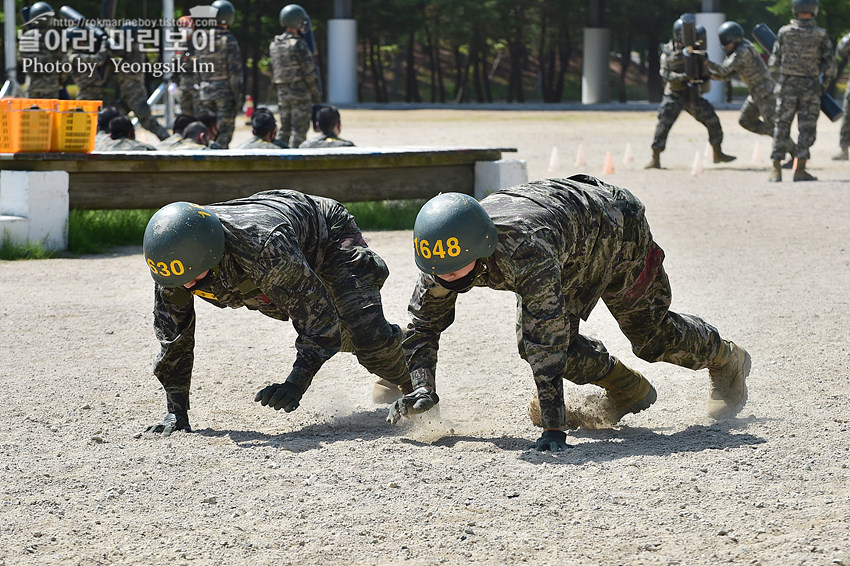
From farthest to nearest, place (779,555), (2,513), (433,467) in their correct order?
(433,467), (2,513), (779,555)

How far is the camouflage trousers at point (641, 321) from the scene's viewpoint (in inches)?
221

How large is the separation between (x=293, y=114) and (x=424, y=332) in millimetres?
12470

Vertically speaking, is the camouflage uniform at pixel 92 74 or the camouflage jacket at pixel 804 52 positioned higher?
the camouflage jacket at pixel 804 52

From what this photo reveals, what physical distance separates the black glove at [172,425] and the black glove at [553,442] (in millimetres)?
1730

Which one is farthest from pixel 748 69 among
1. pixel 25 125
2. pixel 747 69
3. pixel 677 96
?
pixel 25 125

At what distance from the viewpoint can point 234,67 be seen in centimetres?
1700

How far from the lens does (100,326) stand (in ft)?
27.7

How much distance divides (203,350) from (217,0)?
35.4 ft

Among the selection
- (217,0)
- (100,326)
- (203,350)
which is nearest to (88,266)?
(100,326)

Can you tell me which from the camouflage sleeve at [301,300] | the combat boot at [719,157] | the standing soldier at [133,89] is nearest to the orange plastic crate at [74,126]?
the camouflage sleeve at [301,300]

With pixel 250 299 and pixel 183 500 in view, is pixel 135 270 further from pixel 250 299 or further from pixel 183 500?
pixel 183 500

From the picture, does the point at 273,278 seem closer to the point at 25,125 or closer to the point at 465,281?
the point at 465,281

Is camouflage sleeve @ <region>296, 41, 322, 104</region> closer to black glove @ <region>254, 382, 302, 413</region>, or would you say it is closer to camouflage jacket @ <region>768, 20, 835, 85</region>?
A: camouflage jacket @ <region>768, 20, 835, 85</region>

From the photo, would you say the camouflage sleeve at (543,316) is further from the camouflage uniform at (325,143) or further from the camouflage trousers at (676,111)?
the camouflage trousers at (676,111)
